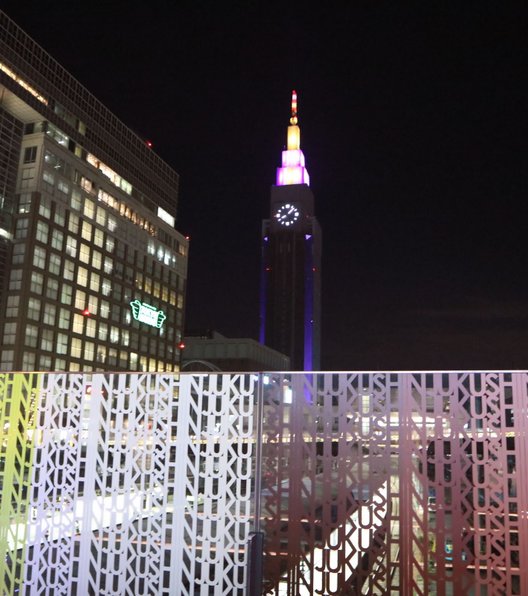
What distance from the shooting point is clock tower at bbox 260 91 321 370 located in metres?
124

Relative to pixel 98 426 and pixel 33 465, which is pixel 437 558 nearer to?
pixel 98 426

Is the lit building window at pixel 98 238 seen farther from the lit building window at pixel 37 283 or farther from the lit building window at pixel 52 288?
the lit building window at pixel 37 283

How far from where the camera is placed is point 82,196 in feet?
182

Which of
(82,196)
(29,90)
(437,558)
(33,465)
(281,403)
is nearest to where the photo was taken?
(437,558)

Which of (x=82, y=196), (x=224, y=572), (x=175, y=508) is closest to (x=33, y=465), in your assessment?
(x=175, y=508)

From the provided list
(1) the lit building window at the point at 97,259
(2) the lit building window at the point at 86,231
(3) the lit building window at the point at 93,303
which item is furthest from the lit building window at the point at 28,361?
(2) the lit building window at the point at 86,231

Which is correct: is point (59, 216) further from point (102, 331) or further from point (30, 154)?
point (102, 331)

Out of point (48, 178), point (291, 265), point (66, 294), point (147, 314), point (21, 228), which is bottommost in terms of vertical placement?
point (66, 294)

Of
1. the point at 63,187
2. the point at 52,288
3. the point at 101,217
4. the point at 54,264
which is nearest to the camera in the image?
the point at 52,288

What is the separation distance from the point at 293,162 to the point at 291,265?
20918 mm

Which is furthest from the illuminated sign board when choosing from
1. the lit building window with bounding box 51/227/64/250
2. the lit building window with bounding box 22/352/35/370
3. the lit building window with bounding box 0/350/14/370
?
the lit building window with bounding box 0/350/14/370

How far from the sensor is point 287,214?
412 ft

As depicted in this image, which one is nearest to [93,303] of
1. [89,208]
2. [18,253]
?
[89,208]

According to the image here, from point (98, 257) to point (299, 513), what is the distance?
174ft
